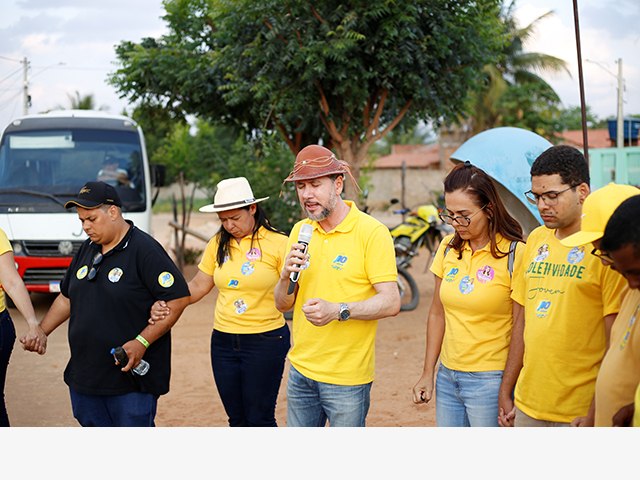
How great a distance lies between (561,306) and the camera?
2.62 metres

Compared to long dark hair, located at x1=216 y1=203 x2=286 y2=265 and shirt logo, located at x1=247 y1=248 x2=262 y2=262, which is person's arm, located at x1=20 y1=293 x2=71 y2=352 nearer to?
long dark hair, located at x1=216 y1=203 x2=286 y2=265

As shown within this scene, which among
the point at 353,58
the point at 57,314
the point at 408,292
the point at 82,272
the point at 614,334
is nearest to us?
the point at 614,334

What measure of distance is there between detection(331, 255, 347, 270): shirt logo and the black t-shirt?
816 mm

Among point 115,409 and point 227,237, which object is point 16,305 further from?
point 227,237

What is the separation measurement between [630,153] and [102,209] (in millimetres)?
16937

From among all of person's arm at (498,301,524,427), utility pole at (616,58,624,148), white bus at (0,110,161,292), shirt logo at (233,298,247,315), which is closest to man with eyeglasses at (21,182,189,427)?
shirt logo at (233,298,247,315)

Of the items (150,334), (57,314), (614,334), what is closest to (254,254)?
(150,334)

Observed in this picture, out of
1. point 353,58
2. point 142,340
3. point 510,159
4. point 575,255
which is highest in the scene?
point 353,58

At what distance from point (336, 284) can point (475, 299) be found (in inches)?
22.6

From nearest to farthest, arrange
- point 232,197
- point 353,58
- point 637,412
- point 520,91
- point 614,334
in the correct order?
point 637,412
point 614,334
point 232,197
point 353,58
point 520,91

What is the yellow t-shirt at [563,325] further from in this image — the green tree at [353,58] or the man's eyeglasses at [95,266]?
the green tree at [353,58]

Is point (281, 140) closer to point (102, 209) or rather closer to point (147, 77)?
point (147, 77)

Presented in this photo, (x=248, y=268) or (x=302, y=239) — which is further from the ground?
(x=302, y=239)

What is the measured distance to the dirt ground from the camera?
5.68 m
